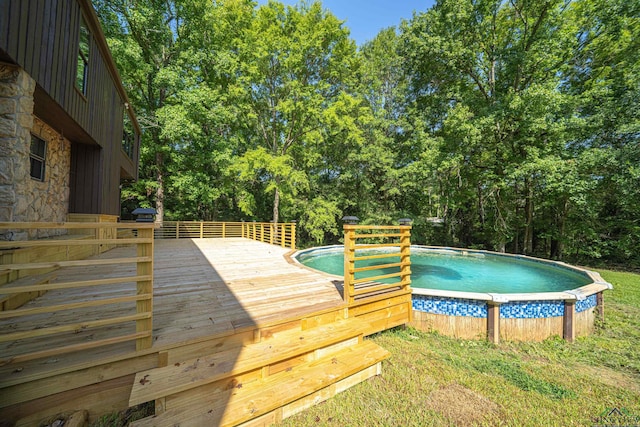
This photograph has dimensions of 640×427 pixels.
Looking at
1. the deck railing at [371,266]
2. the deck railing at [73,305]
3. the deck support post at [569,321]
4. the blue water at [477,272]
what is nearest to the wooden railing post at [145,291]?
the deck railing at [73,305]

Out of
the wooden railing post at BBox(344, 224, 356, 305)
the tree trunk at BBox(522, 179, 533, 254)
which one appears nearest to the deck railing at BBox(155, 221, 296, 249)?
the wooden railing post at BBox(344, 224, 356, 305)

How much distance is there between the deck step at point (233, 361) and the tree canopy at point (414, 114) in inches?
364


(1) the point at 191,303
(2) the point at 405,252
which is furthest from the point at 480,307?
(1) the point at 191,303

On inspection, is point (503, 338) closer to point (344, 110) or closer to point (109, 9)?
point (344, 110)

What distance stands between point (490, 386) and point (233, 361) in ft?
7.61

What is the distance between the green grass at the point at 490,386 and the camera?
6.06 feet

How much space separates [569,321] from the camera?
11.4 feet

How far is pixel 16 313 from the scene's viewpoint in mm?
1304

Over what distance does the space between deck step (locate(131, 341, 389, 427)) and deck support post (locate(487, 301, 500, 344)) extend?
202 centimetres

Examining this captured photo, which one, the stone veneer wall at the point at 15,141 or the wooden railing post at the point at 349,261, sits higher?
the stone veneer wall at the point at 15,141

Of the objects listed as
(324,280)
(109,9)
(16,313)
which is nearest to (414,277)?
(324,280)

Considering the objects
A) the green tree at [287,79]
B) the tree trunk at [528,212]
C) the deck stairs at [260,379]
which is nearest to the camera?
the deck stairs at [260,379]

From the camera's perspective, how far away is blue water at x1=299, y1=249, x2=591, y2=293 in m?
5.68

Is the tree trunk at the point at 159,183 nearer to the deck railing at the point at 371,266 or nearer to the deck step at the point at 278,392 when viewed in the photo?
the deck railing at the point at 371,266
